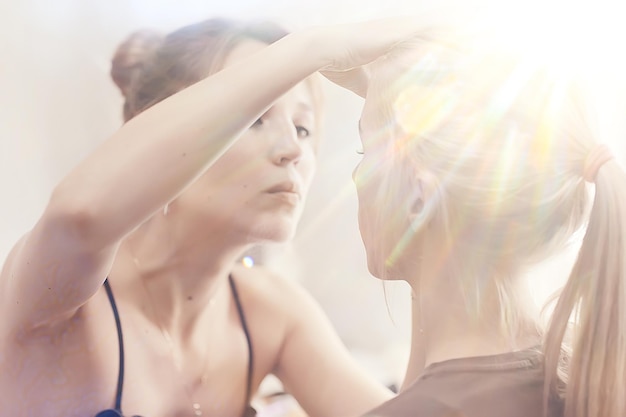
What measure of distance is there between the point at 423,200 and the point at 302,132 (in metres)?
0.16

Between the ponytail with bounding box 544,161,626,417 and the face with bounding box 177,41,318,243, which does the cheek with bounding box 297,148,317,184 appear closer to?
the face with bounding box 177,41,318,243

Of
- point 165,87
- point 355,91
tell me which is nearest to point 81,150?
point 165,87

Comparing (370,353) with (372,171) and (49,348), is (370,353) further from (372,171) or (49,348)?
(49,348)

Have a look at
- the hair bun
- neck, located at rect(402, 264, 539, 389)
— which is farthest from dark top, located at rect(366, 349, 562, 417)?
the hair bun

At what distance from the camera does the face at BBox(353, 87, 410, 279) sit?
2.11 feet

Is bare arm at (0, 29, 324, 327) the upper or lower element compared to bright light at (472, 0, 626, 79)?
lower

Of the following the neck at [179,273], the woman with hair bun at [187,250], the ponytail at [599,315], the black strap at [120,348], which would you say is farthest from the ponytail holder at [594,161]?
the black strap at [120,348]

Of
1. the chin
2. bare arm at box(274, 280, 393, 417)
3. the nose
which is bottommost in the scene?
bare arm at box(274, 280, 393, 417)

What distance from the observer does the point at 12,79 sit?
2.30 feet

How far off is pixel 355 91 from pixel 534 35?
0.63ft

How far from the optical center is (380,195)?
0.66 meters

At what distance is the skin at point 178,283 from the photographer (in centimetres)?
59

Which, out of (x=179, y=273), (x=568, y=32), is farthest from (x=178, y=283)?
(x=568, y=32)

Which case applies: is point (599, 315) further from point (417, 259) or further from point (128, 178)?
point (128, 178)
